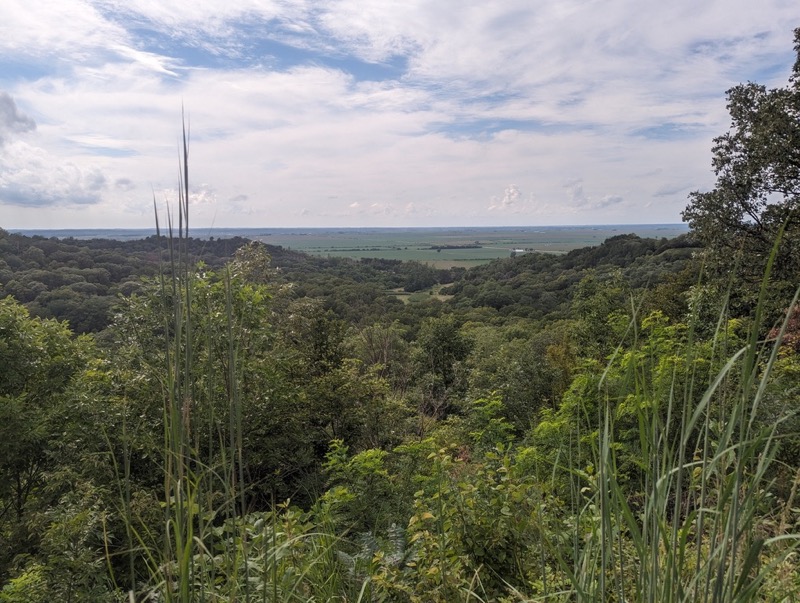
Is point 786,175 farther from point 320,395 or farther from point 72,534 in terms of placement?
point 72,534

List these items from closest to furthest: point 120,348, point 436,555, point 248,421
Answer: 1. point 436,555
2. point 248,421
3. point 120,348

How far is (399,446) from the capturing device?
610 centimetres

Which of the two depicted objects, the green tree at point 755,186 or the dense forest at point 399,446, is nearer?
the dense forest at point 399,446

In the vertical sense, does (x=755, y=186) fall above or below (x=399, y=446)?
above

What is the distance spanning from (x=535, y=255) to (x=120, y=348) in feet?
288

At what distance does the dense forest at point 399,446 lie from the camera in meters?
1.08

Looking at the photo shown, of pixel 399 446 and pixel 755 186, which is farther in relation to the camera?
pixel 755 186

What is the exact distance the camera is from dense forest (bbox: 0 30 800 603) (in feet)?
3.54

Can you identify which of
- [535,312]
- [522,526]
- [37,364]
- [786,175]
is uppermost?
[786,175]

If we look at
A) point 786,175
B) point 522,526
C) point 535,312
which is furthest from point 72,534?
point 535,312

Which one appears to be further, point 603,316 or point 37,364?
point 603,316

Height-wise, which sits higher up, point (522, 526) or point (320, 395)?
point (522, 526)

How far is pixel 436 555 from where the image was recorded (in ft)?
8.84

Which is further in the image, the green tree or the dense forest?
the green tree
